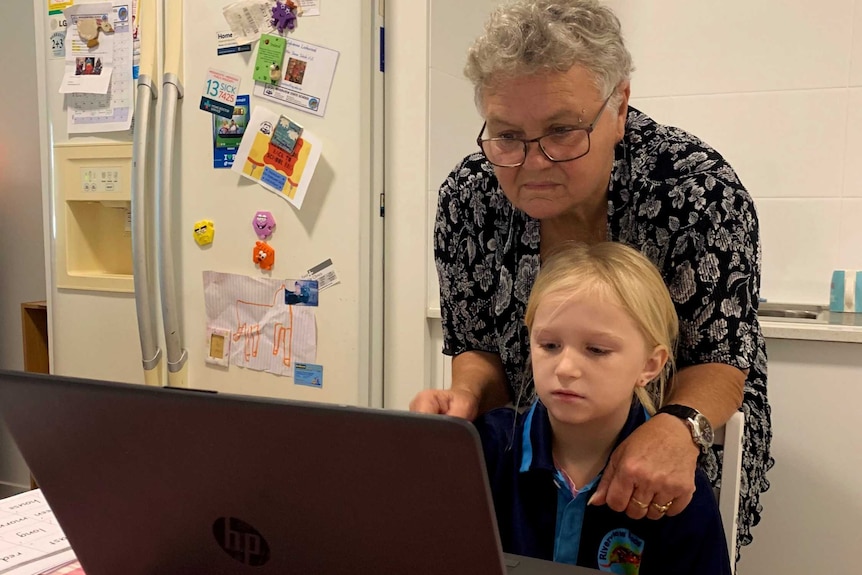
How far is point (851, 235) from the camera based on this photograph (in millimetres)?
1923

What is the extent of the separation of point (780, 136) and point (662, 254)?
1.16m

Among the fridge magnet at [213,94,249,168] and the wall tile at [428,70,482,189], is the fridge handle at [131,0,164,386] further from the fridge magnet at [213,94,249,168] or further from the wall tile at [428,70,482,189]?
the wall tile at [428,70,482,189]

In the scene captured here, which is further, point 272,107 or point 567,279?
point 272,107

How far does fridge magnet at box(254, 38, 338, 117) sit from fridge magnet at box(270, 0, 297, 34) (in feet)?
0.10

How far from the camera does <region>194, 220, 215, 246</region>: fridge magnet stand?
195cm

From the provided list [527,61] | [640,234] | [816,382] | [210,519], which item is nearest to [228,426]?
[210,519]

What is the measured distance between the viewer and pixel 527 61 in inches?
35.4

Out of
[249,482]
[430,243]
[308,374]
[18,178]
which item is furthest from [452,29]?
[18,178]

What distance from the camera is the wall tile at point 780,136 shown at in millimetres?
1920

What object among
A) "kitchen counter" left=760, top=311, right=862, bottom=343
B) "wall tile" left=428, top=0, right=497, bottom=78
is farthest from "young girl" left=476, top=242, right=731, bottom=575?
"wall tile" left=428, top=0, right=497, bottom=78

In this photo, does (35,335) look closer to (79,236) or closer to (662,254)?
(79,236)

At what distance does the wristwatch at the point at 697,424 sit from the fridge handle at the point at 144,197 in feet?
4.86

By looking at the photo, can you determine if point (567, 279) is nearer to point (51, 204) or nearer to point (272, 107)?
point (272, 107)

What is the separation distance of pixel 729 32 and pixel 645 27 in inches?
8.7
